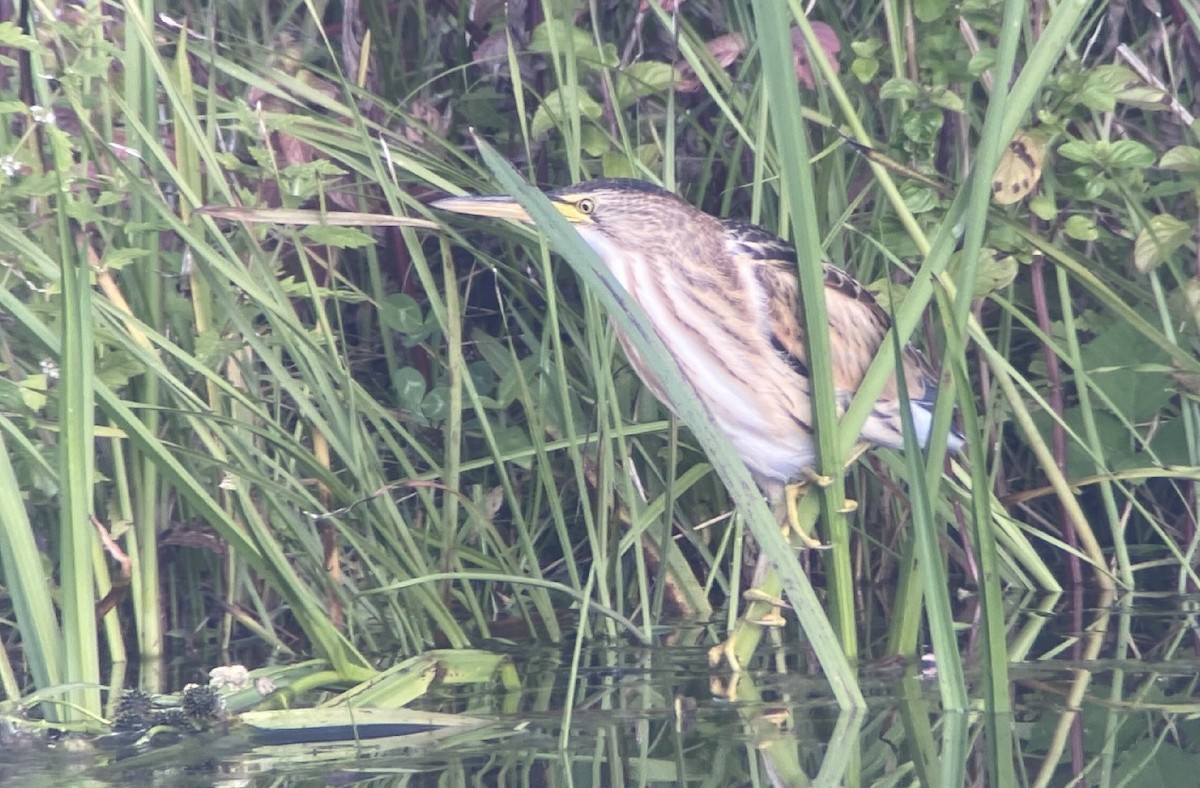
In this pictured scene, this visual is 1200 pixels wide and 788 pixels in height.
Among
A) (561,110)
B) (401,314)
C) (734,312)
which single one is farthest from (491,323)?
(734,312)

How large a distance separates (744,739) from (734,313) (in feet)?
2.17

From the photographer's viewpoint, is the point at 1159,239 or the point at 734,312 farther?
the point at 1159,239

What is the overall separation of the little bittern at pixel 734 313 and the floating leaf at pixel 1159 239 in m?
0.38

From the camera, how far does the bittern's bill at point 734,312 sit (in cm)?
192

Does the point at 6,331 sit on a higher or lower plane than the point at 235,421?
higher

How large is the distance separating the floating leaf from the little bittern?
385 millimetres

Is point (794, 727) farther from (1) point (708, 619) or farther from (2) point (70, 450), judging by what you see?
(2) point (70, 450)

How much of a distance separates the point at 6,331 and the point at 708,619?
3.52ft

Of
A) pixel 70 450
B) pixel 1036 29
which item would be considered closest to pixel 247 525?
pixel 70 450

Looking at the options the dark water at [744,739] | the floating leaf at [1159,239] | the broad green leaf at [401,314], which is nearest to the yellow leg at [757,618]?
the dark water at [744,739]

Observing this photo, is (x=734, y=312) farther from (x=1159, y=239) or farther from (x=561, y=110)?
(x=1159, y=239)

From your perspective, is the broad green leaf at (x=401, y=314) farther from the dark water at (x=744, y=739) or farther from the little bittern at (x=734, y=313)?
the dark water at (x=744, y=739)

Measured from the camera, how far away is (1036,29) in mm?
2336

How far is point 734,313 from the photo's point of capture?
6.56ft
